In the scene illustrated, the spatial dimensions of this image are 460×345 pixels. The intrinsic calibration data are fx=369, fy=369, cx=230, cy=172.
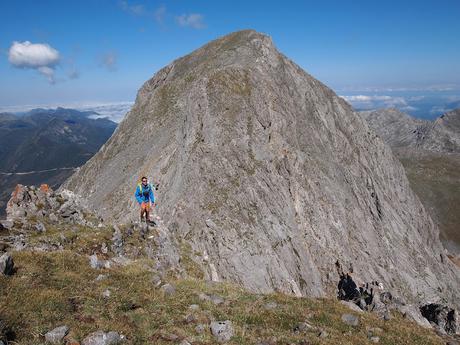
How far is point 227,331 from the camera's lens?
13.5 meters

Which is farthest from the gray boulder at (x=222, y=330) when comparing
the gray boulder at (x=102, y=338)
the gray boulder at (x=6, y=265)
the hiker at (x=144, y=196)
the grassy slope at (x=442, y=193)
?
the grassy slope at (x=442, y=193)

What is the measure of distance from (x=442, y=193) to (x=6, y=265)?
629 feet

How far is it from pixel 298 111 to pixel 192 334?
61.1 m

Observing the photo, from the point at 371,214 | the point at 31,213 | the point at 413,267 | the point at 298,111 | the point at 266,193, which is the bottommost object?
the point at 413,267

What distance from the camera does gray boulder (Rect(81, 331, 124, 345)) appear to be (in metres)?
11.5

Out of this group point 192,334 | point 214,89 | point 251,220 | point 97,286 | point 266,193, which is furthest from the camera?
point 214,89

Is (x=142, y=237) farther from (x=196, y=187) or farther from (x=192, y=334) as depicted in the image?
(x=196, y=187)

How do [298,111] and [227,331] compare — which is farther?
[298,111]

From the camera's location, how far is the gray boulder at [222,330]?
13203 millimetres

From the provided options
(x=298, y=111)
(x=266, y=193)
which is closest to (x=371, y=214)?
(x=298, y=111)

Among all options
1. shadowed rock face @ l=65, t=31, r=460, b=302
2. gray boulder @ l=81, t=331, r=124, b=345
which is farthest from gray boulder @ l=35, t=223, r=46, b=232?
gray boulder @ l=81, t=331, r=124, b=345

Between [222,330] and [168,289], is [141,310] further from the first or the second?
[222,330]

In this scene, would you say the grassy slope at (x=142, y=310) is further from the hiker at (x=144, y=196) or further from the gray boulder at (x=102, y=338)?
the hiker at (x=144, y=196)

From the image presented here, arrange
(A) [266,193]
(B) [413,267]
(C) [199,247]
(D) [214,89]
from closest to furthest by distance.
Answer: (C) [199,247], (A) [266,193], (D) [214,89], (B) [413,267]
